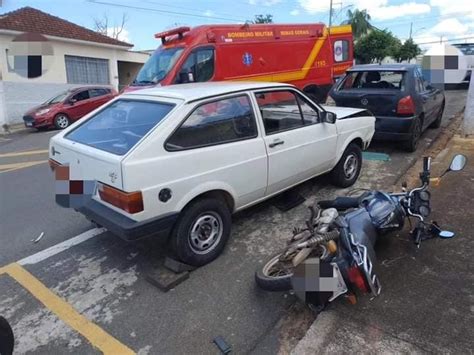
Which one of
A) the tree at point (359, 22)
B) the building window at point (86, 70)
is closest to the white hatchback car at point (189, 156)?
the building window at point (86, 70)

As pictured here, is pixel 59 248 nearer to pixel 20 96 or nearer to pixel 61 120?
pixel 61 120

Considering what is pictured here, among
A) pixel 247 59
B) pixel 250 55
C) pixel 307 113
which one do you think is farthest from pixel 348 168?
pixel 250 55

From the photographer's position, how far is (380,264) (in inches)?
140

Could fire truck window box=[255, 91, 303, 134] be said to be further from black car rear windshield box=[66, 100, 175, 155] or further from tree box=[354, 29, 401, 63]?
tree box=[354, 29, 401, 63]

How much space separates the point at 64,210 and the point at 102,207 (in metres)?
2.17

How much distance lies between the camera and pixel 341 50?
45.0ft

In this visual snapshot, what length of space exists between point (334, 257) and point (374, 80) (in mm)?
5693

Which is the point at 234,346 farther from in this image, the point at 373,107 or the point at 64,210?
the point at 373,107

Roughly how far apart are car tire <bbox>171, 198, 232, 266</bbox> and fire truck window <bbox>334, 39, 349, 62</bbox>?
36.9 ft

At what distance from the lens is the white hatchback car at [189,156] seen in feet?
10.4

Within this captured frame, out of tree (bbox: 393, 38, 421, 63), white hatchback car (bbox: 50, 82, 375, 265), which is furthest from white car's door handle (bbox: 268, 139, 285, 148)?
tree (bbox: 393, 38, 421, 63)

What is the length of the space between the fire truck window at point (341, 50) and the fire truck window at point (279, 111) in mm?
9830

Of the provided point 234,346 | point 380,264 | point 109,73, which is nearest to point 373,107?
point 380,264

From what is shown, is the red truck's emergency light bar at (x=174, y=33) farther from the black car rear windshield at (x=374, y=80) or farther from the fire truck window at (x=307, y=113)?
the fire truck window at (x=307, y=113)
